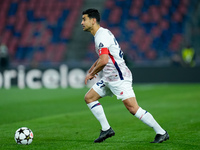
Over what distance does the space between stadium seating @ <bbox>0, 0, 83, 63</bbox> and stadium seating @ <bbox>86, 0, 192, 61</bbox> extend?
2297mm

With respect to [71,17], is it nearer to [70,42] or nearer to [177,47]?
[70,42]

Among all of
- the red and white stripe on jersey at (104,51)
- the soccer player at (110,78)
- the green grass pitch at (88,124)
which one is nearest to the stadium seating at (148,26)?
the green grass pitch at (88,124)

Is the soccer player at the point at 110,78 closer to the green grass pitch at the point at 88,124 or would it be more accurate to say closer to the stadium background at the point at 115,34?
the green grass pitch at the point at 88,124

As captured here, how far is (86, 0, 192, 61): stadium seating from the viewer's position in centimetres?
2494

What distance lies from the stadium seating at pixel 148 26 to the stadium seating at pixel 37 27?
2297 millimetres

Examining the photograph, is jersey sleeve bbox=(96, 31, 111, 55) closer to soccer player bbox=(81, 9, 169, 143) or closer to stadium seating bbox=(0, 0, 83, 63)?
soccer player bbox=(81, 9, 169, 143)

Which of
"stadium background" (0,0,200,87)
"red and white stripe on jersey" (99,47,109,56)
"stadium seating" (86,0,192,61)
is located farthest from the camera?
Answer: "stadium seating" (86,0,192,61)

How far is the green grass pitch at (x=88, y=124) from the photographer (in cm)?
616

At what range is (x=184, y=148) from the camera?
5.83 m

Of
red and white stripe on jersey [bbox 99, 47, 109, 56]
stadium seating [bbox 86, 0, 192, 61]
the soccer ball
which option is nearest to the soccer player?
red and white stripe on jersey [bbox 99, 47, 109, 56]

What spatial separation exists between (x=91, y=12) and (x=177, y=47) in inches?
754

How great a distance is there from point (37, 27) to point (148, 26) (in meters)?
7.72

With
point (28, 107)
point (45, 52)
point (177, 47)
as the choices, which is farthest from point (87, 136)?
point (45, 52)

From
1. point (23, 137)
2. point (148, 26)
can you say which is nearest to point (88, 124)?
point (23, 137)
